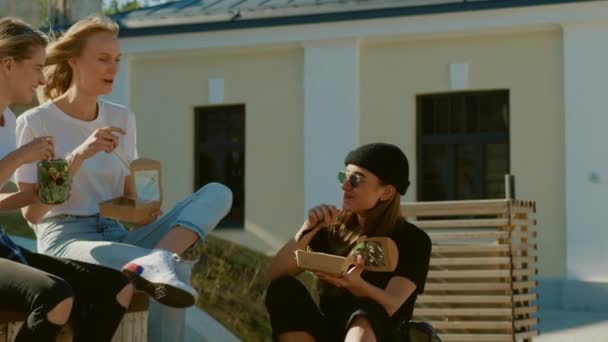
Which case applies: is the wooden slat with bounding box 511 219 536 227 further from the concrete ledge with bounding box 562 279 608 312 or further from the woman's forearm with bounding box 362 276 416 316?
the concrete ledge with bounding box 562 279 608 312

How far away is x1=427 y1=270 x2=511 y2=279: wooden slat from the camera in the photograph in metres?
10.5

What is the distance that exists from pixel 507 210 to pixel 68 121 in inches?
214

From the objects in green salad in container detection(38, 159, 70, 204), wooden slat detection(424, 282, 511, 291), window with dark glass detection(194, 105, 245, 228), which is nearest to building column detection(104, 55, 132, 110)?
window with dark glass detection(194, 105, 245, 228)

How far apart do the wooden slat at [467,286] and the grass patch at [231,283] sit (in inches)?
48.9

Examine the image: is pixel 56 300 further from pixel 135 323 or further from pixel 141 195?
pixel 141 195

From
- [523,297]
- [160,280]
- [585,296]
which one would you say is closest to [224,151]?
[585,296]

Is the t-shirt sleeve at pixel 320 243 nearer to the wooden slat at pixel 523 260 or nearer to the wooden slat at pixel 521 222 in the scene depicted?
the wooden slat at pixel 521 222

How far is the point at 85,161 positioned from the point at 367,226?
1.26 meters

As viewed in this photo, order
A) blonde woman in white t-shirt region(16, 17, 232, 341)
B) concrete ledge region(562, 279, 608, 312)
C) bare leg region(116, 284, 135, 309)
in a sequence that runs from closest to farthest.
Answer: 1. bare leg region(116, 284, 135, 309)
2. blonde woman in white t-shirt region(16, 17, 232, 341)
3. concrete ledge region(562, 279, 608, 312)

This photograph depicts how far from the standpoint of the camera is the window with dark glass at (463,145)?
17.5 m

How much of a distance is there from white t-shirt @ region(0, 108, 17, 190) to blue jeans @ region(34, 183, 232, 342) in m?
0.44

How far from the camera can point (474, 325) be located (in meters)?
10.5

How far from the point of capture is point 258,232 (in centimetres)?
1889

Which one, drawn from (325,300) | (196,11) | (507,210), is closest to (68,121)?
(325,300)
